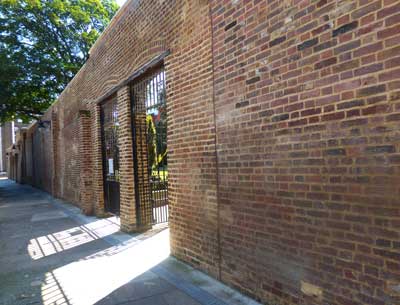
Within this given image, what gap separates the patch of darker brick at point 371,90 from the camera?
7.21 feet

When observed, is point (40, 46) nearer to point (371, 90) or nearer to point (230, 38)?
point (230, 38)

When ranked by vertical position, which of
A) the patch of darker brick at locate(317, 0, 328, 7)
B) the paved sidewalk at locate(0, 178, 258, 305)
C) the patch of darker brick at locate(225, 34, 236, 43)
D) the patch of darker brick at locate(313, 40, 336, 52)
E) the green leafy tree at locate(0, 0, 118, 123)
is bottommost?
the paved sidewalk at locate(0, 178, 258, 305)

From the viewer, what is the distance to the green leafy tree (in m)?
17.9

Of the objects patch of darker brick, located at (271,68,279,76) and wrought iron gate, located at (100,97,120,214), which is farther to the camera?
wrought iron gate, located at (100,97,120,214)

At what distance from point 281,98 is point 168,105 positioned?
239cm

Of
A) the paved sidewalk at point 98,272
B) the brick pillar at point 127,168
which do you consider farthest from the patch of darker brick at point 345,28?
the brick pillar at point 127,168

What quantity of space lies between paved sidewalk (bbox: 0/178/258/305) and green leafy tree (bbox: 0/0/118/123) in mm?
13857

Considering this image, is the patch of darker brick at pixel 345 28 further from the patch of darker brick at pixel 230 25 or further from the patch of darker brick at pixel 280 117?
the patch of darker brick at pixel 230 25

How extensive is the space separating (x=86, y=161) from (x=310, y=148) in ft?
27.7

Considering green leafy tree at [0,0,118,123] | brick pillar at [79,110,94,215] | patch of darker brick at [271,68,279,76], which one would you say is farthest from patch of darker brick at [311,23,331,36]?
green leafy tree at [0,0,118,123]

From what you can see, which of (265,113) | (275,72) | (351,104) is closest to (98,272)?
(265,113)

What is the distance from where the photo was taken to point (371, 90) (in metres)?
2.26

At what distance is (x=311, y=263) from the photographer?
2.74 meters

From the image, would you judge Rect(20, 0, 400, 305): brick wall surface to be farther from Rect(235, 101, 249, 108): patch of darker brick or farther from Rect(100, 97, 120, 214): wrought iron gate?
Rect(100, 97, 120, 214): wrought iron gate
